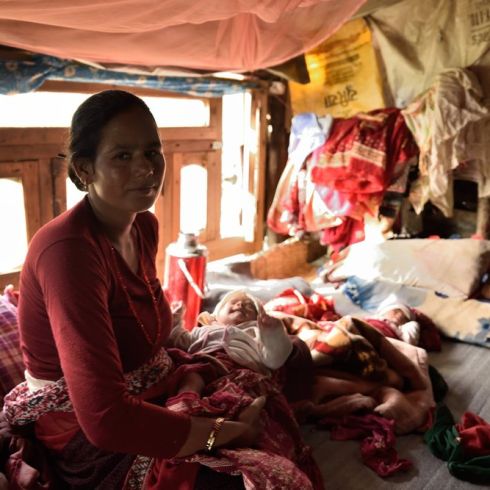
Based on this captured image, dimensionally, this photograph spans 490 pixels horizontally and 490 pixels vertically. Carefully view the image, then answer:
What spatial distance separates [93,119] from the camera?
101cm

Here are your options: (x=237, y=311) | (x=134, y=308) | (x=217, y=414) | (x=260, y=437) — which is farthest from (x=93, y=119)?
(x=237, y=311)

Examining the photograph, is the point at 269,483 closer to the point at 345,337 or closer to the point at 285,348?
the point at 285,348

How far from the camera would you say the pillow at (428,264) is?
2.74 m

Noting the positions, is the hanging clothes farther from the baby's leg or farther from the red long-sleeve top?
the red long-sleeve top

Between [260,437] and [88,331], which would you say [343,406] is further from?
[88,331]

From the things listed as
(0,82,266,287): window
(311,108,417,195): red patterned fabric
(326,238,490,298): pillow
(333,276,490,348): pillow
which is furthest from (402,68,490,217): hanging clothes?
(0,82,266,287): window

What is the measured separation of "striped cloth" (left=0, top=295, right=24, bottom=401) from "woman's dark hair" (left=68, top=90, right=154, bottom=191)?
77 cm

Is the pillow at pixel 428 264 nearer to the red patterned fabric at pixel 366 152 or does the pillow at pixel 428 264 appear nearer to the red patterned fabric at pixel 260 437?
the red patterned fabric at pixel 366 152

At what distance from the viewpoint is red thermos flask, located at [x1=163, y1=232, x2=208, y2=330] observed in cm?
259

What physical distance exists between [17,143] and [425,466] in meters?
2.41

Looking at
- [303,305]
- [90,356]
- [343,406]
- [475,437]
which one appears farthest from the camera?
[303,305]

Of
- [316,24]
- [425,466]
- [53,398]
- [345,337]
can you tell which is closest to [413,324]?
[345,337]

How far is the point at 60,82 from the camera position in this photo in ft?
8.64

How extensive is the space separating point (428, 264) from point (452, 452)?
1482mm
